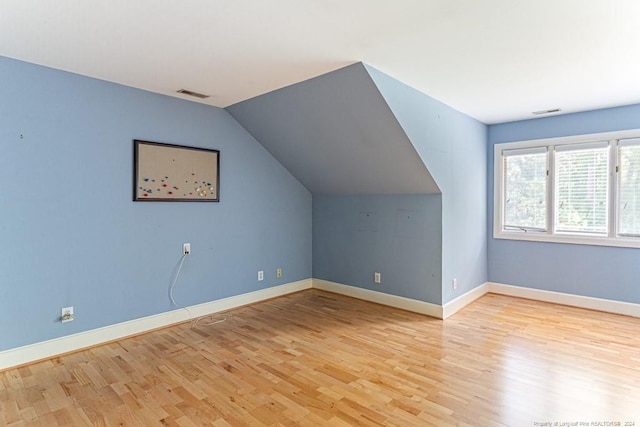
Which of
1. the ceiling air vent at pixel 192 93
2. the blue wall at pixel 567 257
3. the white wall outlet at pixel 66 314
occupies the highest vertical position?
the ceiling air vent at pixel 192 93

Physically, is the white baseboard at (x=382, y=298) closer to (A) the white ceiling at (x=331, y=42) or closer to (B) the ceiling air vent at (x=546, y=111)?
(A) the white ceiling at (x=331, y=42)

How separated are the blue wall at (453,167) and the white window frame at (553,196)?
20cm

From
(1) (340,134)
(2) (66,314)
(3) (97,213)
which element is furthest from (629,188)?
(2) (66,314)

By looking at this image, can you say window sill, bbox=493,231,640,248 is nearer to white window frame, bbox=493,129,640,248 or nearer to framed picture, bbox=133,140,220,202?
white window frame, bbox=493,129,640,248

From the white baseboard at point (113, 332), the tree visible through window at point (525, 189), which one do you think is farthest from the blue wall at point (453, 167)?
the white baseboard at point (113, 332)

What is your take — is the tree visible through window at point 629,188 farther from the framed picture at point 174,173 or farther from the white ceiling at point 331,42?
the framed picture at point 174,173

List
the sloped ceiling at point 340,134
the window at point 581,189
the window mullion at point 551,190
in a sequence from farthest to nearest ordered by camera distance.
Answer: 1. the window mullion at point 551,190
2. the window at point 581,189
3. the sloped ceiling at point 340,134

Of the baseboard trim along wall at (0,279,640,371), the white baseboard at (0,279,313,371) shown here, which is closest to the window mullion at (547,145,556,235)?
the baseboard trim along wall at (0,279,640,371)

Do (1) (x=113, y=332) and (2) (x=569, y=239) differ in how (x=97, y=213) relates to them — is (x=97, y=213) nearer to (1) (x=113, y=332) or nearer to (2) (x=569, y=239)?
(1) (x=113, y=332)

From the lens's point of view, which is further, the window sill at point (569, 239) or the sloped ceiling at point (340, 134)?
the window sill at point (569, 239)

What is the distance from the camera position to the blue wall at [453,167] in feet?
10.7

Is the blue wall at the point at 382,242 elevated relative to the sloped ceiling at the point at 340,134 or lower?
lower

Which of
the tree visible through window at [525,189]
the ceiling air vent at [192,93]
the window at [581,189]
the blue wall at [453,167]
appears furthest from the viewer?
the tree visible through window at [525,189]

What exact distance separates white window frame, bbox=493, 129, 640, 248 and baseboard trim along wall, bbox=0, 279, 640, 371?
2.27 ft
